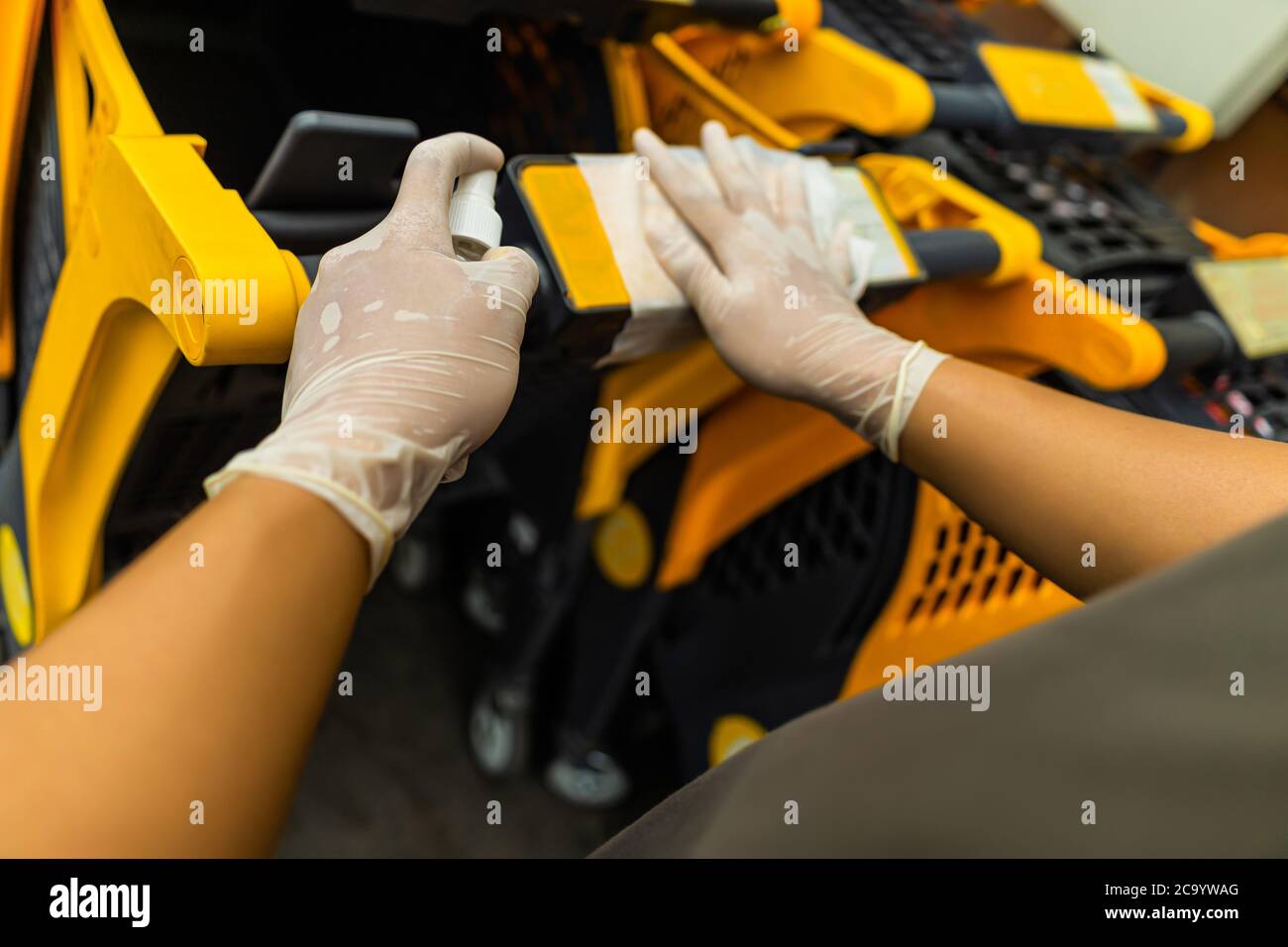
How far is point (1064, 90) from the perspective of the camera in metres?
1.10

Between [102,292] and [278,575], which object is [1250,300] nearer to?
[278,575]

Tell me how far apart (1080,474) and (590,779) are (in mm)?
1099

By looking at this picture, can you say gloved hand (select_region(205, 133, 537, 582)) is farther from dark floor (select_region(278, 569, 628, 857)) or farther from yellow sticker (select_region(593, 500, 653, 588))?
dark floor (select_region(278, 569, 628, 857))

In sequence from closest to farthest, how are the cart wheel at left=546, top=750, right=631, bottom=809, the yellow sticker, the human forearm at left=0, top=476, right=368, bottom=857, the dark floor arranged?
1. the human forearm at left=0, top=476, right=368, bottom=857
2. the yellow sticker
3. the dark floor
4. the cart wheel at left=546, top=750, right=631, bottom=809

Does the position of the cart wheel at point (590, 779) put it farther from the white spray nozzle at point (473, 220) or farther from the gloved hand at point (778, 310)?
the white spray nozzle at point (473, 220)

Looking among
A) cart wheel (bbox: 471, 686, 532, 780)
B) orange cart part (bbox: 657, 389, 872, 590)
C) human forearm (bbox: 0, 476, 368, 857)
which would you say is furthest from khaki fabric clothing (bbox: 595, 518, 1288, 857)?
cart wheel (bbox: 471, 686, 532, 780)

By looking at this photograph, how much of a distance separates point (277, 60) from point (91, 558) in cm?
60

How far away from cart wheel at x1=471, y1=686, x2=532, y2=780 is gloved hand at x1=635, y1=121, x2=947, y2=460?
0.89m

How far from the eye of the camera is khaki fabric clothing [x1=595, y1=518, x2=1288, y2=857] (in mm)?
368

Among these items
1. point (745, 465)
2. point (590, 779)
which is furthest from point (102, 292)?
point (590, 779)

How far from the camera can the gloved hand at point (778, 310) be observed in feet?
2.54

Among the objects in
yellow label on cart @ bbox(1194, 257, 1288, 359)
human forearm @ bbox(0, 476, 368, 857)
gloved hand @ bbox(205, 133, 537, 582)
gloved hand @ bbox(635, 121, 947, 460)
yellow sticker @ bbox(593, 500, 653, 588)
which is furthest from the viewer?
yellow sticker @ bbox(593, 500, 653, 588)
